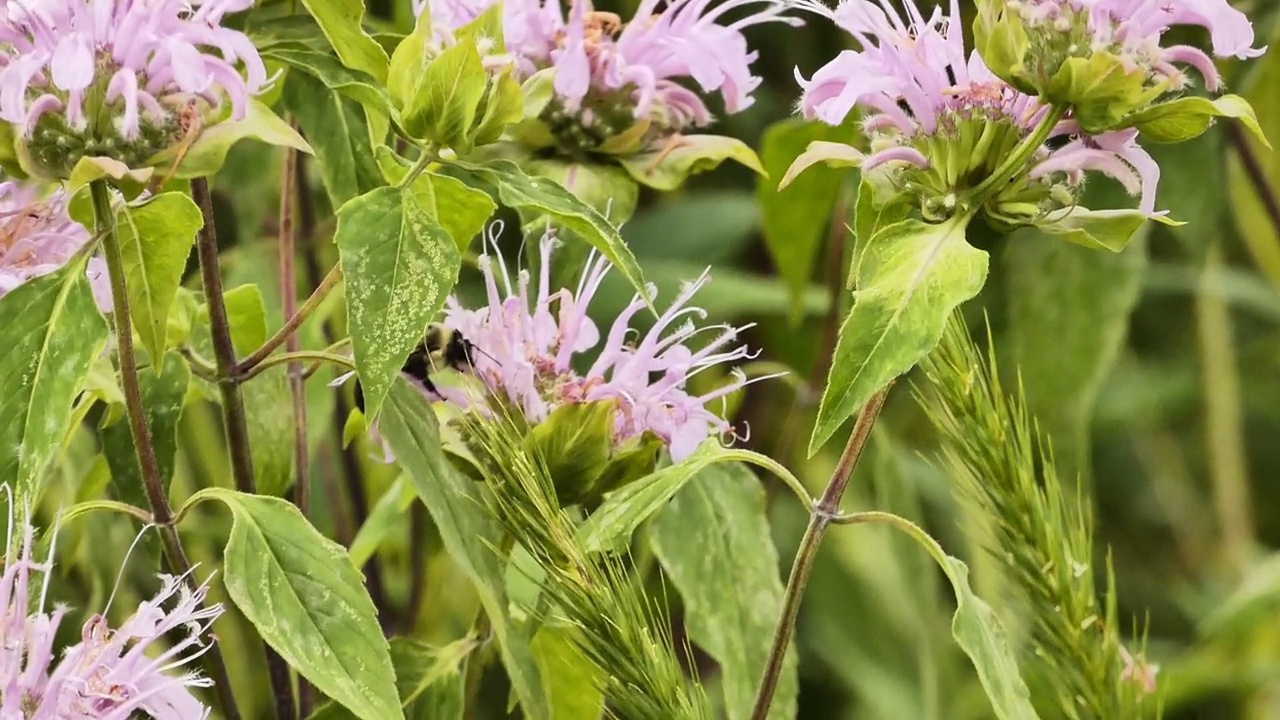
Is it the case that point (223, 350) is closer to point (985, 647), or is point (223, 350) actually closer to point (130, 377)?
point (130, 377)

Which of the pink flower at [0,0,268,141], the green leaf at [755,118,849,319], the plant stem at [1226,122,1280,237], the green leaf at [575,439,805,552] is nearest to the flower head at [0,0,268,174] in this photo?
the pink flower at [0,0,268,141]

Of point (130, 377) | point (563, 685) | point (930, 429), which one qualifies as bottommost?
point (930, 429)

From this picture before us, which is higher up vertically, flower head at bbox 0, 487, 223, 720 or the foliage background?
flower head at bbox 0, 487, 223, 720

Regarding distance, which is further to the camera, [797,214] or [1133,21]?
[797,214]

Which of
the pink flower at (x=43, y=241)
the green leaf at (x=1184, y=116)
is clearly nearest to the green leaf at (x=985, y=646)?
the green leaf at (x=1184, y=116)

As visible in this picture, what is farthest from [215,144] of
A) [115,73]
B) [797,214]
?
[797,214]

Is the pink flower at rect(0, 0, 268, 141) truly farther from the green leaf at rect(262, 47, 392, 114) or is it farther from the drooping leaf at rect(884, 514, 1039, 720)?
the drooping leaf at rect(884, 514, 1039, 720)
